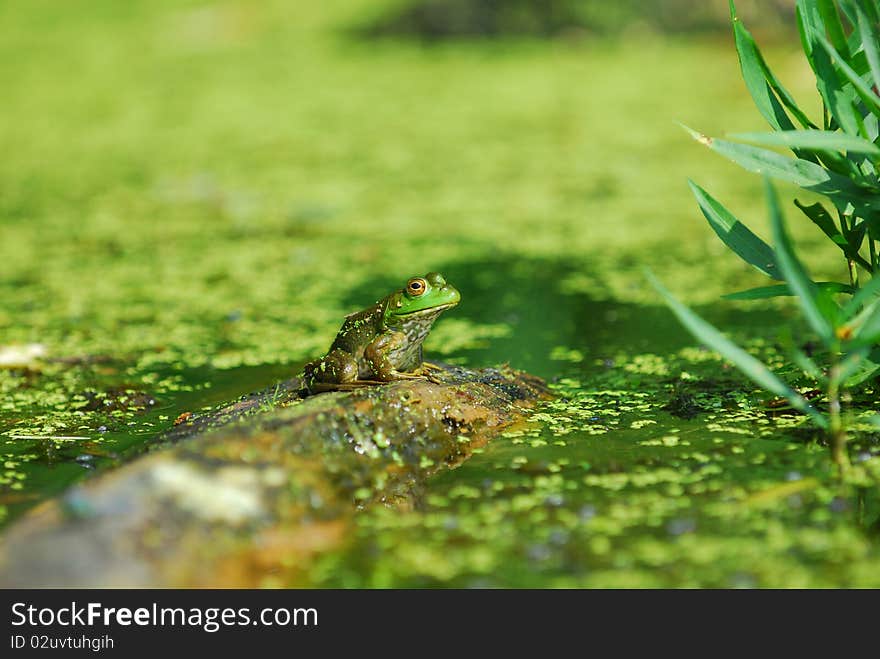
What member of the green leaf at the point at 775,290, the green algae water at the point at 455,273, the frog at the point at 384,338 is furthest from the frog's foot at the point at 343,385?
the green leaf at the point at 775,290

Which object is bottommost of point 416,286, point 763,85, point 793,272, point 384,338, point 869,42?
point 793,272

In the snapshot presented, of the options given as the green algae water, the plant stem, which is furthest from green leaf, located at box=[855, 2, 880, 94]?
the green algae water

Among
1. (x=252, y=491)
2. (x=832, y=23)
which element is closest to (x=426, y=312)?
(x=252, y=491)

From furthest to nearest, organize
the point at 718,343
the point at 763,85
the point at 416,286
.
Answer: the point at 416,286 → the point at 763,85 → the point at 718,343

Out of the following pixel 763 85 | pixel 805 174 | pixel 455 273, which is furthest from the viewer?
pixel 455 273

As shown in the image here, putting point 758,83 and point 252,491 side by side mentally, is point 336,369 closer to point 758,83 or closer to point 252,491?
point 252,491

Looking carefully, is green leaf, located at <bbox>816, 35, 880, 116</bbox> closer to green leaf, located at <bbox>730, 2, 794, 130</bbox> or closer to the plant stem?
green leaf, located at <bbox>730, 2, 794, 130</bbox>

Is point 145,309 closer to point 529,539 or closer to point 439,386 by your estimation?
point 439,386

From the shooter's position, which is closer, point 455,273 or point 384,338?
point 384,338
